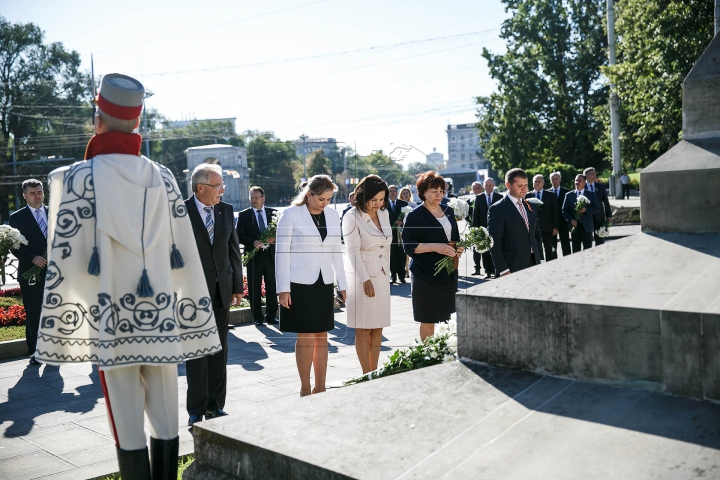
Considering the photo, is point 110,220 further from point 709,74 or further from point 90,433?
point 709,74

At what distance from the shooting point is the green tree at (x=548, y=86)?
1713 inches

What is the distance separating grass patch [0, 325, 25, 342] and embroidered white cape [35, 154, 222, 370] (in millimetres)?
6525

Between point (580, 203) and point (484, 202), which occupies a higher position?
point (484, 202)

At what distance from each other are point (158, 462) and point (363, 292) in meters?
2.92

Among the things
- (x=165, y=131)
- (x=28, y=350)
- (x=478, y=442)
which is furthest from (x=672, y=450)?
(x=165, y=131)

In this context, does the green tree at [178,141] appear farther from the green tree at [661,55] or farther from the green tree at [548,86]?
the green tree at [661,55]

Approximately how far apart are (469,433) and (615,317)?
2.80ft

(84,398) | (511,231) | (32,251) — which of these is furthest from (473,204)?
(84,398)

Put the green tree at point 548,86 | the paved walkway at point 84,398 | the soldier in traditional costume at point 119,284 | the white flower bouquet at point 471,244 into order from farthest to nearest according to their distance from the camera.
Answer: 1. the green tree at point 548,86
2. the white flower bouquet at point 471,244
3. the paved walkway at point 84,398
4. the soldier in traditional costume at point 119,284

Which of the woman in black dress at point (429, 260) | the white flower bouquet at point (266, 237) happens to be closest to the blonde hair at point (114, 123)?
the woman in black dress at point (429, 260)

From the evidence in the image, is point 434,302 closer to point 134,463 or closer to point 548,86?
point 134,463

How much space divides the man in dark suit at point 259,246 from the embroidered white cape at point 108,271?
7117 millimetres

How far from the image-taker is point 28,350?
8.83 metres

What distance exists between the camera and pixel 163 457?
11.4 feet
